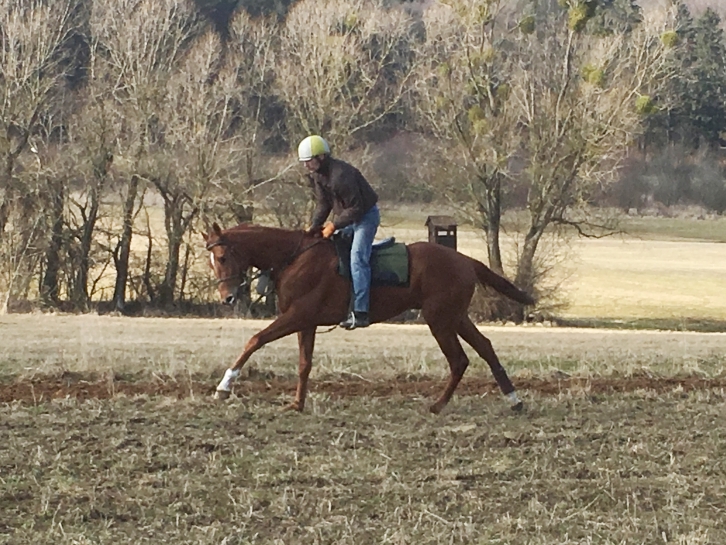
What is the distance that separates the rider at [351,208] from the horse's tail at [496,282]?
131 cm

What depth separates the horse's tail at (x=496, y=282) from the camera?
1187 centimetres

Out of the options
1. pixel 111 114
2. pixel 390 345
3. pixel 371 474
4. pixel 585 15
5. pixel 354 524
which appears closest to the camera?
pixel 354 524

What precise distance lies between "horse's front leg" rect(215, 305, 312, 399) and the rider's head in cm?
139

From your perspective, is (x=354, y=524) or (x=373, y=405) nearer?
(x=354, y=524)

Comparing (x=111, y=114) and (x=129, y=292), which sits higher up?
(x=111, y=114)

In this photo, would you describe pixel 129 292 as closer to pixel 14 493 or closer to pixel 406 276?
pixel 406 276

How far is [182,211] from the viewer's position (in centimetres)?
4016

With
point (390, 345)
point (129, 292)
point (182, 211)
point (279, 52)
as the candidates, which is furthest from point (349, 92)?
point (390, 345)

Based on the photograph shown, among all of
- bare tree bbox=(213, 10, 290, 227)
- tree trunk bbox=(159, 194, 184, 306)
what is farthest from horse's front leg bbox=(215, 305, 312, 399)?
tree trunk bbox=(159, 194, 184, 306)

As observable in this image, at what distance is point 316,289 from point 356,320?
0.50 metres

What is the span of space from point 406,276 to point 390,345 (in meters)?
8.72

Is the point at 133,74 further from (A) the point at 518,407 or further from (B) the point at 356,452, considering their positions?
(B) the point at 356,452

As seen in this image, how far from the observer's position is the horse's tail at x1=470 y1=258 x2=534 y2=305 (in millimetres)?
11867

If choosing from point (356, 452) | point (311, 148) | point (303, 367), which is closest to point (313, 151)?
point (311, 148)
